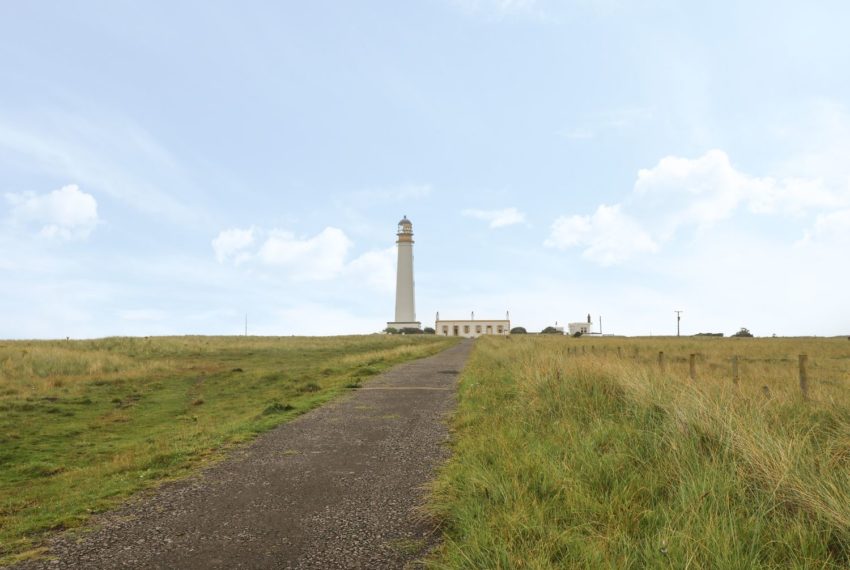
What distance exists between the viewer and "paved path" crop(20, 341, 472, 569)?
4348 millimetres

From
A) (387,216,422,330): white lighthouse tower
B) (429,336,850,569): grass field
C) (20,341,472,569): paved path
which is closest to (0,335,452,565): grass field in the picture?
(20,341,472,569): paved path

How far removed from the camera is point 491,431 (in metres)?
7.70

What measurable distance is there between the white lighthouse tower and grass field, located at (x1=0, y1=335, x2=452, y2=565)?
54848 millimetres

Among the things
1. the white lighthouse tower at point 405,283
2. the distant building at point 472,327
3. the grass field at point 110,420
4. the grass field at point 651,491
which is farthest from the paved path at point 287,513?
the distant building at point 472,327

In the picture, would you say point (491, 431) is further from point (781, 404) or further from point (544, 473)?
point (781, 404)

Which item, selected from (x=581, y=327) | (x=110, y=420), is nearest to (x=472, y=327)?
(x=581, y=327)

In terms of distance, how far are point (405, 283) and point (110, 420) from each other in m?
73.7

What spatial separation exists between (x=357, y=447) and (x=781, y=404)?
259 inches

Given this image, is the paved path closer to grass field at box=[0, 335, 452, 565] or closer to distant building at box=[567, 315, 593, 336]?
grass field at box=[0, 335, 452, 565]

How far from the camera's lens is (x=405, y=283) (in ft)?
290

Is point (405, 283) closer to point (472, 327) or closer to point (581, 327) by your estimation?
point (472, 327)

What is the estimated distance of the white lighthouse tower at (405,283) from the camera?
284ft

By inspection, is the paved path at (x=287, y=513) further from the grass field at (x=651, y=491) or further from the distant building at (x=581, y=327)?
the distant building at (x=581, y=327)

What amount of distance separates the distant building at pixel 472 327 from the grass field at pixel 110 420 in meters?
79.9
